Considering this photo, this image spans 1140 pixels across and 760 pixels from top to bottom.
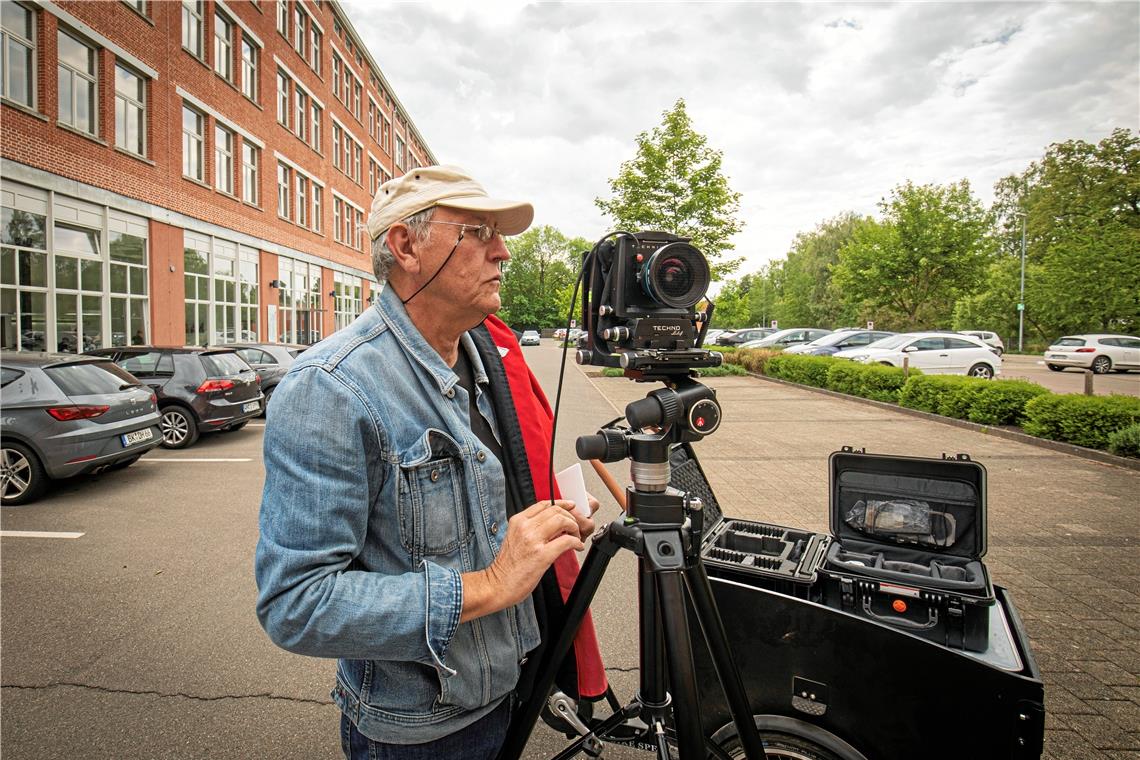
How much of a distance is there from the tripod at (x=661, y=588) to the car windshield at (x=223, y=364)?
10.2m

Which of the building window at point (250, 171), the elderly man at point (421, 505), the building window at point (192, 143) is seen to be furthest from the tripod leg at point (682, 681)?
the building window at point (250, 171)

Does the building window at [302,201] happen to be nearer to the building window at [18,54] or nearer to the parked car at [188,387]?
the building window at [18,54]

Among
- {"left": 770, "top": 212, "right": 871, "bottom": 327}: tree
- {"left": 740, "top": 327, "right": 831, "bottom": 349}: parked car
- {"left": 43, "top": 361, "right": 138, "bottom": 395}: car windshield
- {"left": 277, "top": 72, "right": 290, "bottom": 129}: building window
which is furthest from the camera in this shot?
{"left": 770, "top": 212, "right": 871, "bottom": 327}: tree

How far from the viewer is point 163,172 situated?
54.6ft

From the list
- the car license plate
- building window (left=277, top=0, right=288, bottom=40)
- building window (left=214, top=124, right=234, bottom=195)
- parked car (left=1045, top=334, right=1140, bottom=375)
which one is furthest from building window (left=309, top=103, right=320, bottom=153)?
parked car (left=1045, top=334, right=1140, bottom=375)

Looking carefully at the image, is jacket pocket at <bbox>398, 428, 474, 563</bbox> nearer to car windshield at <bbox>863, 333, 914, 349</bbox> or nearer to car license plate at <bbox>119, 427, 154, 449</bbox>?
car license plate at <bbox>119, 427, 154, 449</bbox>

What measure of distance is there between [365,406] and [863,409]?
14528mm

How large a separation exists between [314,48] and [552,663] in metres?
34.3

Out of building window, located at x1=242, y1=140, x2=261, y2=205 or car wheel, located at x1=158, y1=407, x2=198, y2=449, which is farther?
building window, located at x1=242, y1=140, x2=261, y2=205

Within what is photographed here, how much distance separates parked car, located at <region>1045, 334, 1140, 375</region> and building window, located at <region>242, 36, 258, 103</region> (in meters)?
32.3

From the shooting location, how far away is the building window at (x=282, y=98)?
24484 mm

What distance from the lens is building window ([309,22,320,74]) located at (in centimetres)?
2870

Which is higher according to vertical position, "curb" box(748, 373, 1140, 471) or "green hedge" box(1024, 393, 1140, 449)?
"green hedge" box(1024, 393, 1140, 449)

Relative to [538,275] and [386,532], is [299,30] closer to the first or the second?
[386,532]
